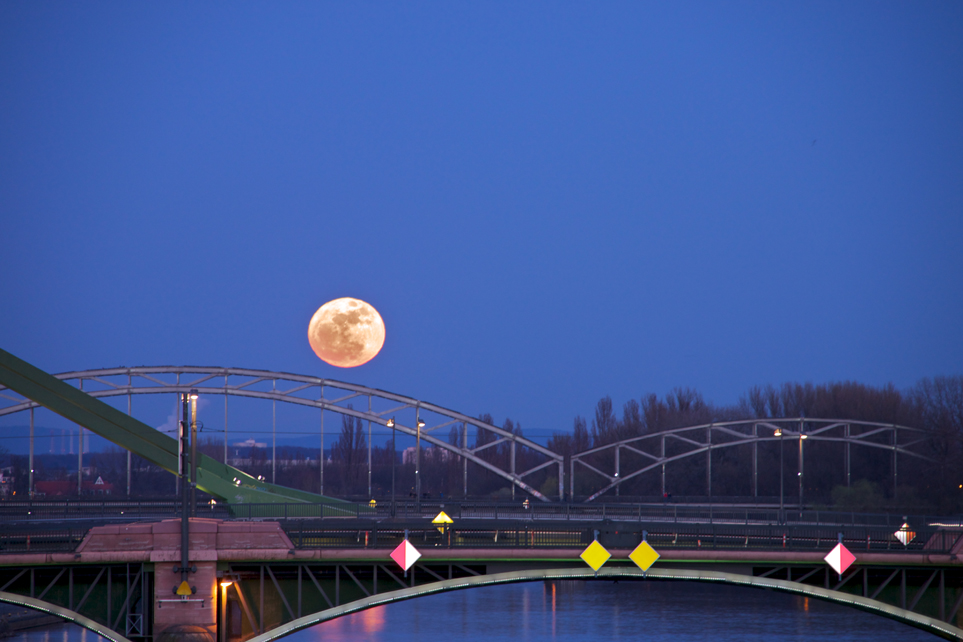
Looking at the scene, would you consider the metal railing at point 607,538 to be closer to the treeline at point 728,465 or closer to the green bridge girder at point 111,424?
the green bridge girder at point 111,424

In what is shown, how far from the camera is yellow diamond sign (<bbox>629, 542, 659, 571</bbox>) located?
30.0m

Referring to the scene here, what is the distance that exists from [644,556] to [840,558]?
19.6 feet

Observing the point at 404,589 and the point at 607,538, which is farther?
the point at 404,589

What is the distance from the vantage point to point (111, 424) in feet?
Answer: 176

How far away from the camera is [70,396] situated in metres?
53.6

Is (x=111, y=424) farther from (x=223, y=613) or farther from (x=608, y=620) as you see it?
(x=608, y=620)

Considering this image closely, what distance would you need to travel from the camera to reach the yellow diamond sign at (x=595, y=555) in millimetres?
29969

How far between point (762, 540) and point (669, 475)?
64.4 metres

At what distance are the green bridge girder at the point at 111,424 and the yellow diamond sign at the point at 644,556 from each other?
23.3 metres

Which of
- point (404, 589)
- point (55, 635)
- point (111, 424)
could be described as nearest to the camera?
point (404, 589)

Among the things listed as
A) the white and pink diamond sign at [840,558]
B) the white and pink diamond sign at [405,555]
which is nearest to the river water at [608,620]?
the white and pink diamond sign at [840,558]

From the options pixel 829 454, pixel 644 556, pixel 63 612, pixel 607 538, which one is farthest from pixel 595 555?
pixel 829 454

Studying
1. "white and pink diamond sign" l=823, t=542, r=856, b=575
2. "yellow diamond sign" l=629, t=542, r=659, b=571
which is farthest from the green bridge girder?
"white and pink diamond sign" l=823, t=542, r=856, b=575

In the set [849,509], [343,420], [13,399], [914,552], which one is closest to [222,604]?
[914,552]
